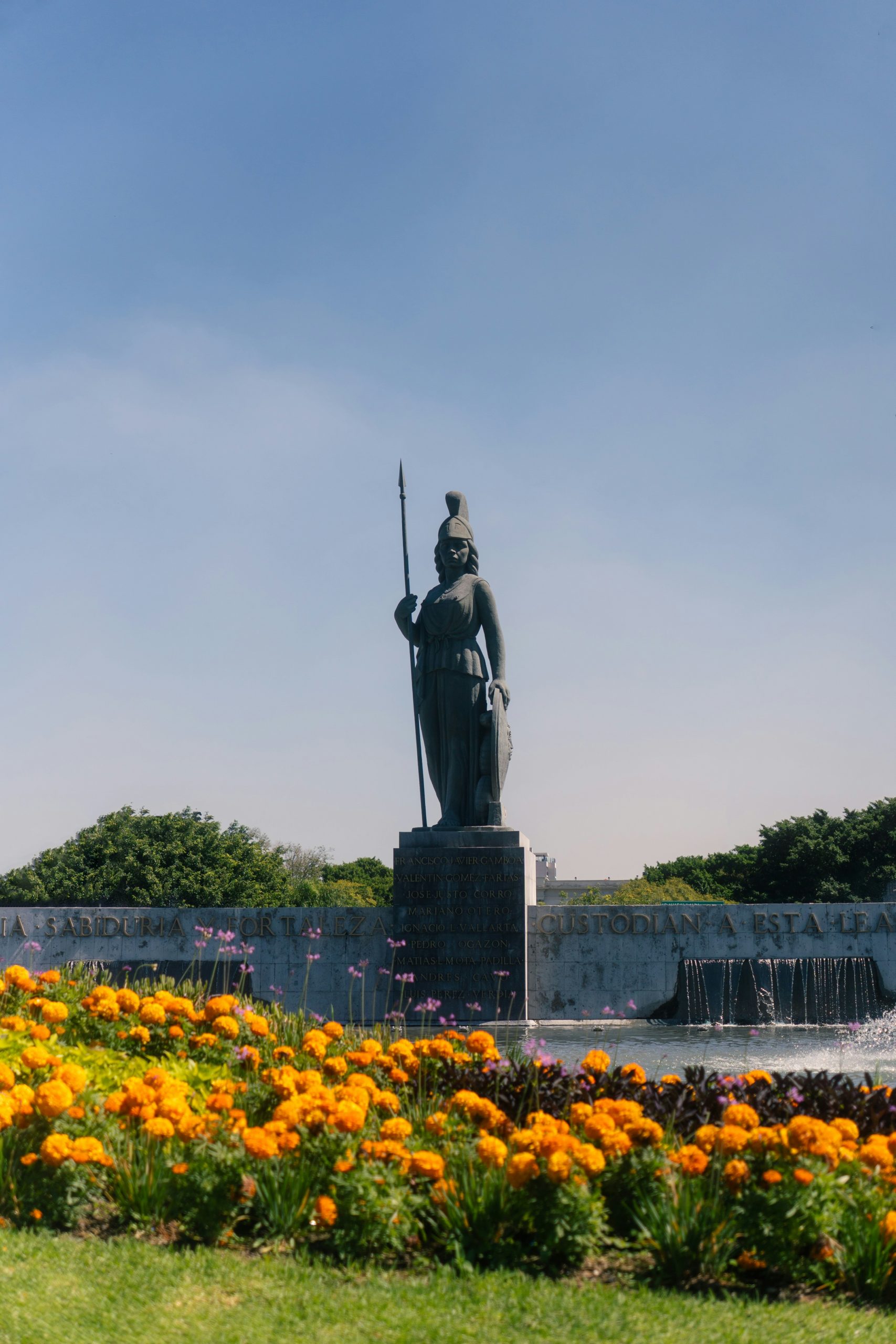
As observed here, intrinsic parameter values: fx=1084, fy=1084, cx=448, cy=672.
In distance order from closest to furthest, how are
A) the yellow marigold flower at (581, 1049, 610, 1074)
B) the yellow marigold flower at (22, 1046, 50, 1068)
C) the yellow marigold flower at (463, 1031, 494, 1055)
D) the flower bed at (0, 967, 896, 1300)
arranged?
the flower bed at (0, 967, 896, 1300) → the yellow marigold flower at (22, 1046, 50, 1068) → the yellow marigold flower at (581, 1049, 610, 1074) → the yellow marigold flower at (463, 1031, 494, 1055)

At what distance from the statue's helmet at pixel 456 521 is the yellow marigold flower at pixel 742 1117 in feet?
38.5

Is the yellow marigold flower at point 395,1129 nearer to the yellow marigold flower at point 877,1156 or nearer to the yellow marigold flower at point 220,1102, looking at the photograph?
the yellow marigold flower at point 220,1102

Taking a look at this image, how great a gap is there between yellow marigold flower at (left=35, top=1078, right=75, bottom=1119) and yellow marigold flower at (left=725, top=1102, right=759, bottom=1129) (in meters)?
2.87

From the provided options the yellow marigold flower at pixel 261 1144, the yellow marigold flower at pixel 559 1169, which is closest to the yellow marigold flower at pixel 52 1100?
the yellow marigold flower at pixel 261 1144

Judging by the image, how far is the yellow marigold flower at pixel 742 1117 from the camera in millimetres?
4578

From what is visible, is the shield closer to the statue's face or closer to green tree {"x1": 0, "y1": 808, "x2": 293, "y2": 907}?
the statue's face

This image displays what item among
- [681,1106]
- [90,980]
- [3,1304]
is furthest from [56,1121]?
[90,980]

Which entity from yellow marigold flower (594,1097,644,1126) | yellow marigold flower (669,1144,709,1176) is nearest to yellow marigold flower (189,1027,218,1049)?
yellow marigold flower (594,1097,644,1126)

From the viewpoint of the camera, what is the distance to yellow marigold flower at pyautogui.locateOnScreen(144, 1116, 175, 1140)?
4523 millimetres

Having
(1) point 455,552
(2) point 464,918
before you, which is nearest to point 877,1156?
(2) point 464,918

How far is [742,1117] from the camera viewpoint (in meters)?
4.59

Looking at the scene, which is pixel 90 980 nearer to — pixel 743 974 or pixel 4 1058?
pixel 4 1058

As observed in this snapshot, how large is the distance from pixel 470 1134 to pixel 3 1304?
81.4 inches

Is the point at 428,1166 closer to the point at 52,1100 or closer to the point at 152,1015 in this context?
the point at 52,1100
